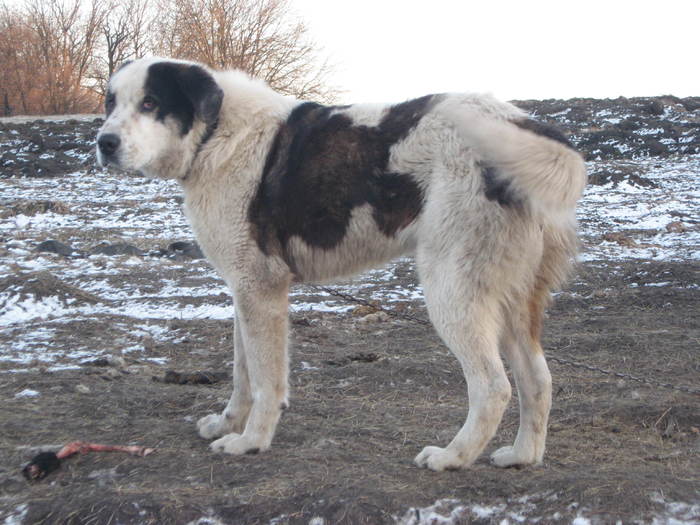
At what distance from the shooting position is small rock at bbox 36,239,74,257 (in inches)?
389

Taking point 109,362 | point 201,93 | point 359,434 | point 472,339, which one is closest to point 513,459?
point 472,339

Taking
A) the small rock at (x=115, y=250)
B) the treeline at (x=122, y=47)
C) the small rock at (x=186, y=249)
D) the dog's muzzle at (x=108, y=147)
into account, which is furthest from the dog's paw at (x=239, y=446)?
the treeline at (x=122, y=47)

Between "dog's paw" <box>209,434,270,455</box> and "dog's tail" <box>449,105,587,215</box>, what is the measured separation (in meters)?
1.77

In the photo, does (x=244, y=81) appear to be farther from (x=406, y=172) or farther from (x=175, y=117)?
(x=406, y=172)

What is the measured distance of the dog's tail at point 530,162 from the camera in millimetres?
3213

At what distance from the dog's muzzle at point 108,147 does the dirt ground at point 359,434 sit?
148 centimetres

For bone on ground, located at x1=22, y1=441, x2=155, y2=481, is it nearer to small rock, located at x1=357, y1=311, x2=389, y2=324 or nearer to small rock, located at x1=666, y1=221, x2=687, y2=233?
small rock, located at x1=357, y1=311, x2=389, y2=324

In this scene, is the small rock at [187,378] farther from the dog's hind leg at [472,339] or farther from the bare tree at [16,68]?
the bare tree at [16,68]

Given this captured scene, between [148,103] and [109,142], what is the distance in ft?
1.05

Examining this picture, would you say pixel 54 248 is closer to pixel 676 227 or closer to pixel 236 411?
pixel 236 411

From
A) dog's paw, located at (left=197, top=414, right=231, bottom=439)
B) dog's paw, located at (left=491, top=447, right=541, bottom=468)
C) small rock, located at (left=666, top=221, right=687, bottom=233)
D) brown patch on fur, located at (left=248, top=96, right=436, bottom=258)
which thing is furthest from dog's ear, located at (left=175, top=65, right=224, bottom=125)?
small rock, located at (left=666, top=221, right=687, bottom=233)

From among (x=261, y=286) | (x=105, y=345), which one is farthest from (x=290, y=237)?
(x=105, y=345)

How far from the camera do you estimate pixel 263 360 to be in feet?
12.5

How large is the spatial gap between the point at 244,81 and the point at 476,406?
2.30 metres
